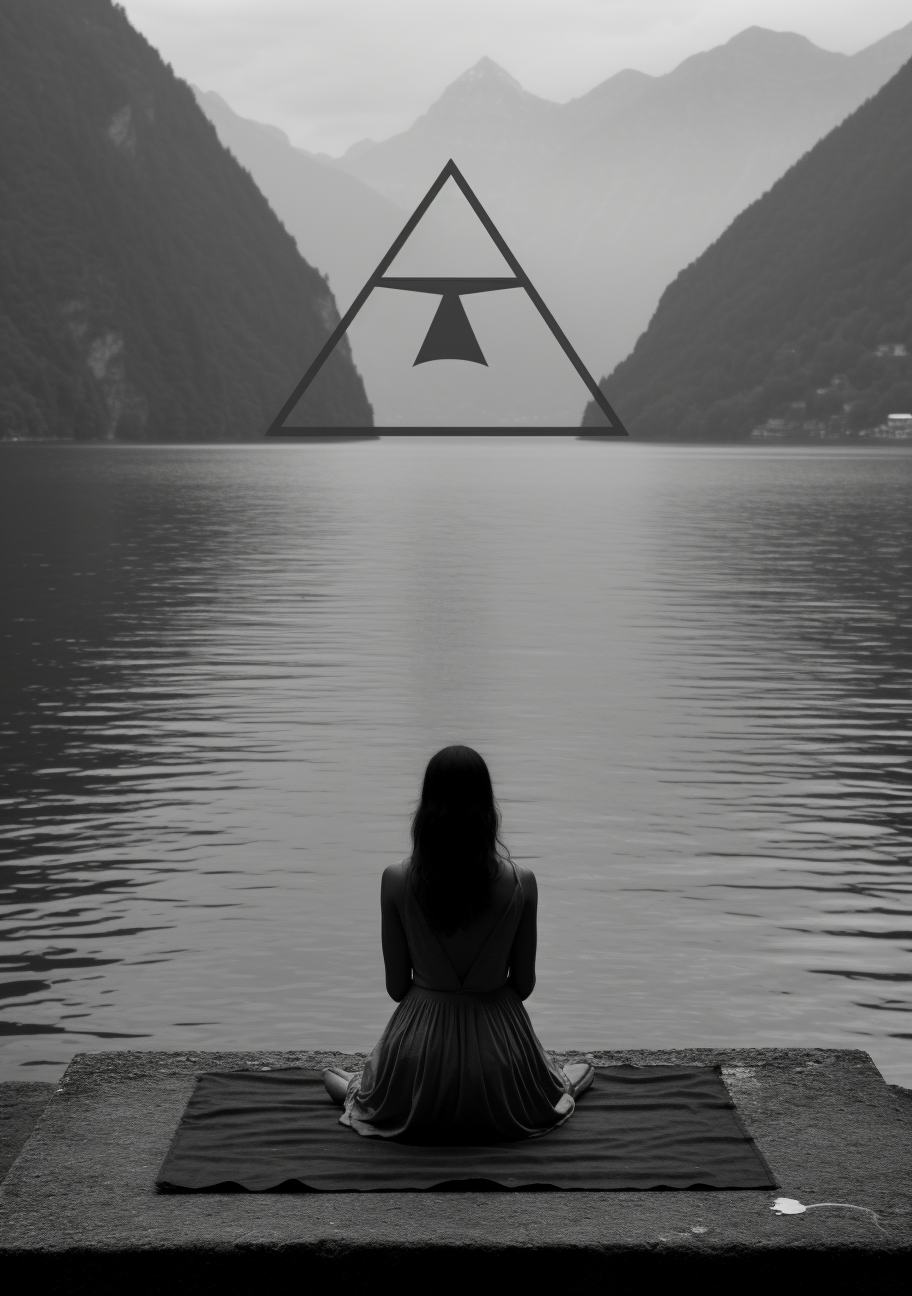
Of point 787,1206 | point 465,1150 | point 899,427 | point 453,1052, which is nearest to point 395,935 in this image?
point 453,1052

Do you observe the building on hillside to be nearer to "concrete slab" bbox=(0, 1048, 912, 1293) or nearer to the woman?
the woman

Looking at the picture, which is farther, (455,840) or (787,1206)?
(455,840)

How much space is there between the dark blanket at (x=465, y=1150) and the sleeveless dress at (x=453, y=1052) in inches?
2.7

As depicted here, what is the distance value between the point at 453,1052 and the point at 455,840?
635 mm

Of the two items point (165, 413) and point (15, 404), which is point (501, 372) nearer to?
point (15, 404)

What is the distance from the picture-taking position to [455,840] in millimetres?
4391

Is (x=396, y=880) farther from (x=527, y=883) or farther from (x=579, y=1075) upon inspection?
(x=579, y=1075)

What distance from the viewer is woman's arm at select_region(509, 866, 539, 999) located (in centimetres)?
461

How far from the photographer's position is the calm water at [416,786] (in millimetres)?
8320

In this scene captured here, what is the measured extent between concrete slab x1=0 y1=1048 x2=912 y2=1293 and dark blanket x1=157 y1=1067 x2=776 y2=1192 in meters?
0.06

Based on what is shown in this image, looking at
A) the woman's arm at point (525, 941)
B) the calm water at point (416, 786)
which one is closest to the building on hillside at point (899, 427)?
the calm water at point (416, 786)
